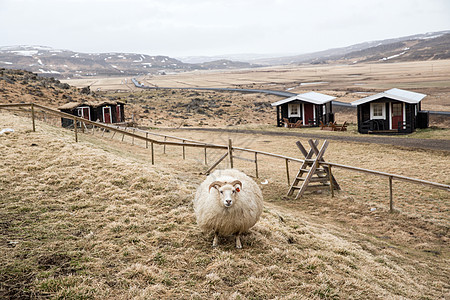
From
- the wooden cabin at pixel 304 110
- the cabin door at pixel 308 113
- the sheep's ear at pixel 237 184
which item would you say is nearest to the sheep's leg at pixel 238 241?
the sheep's ear at pixel 237 184

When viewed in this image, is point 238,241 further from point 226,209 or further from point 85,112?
point 85,112

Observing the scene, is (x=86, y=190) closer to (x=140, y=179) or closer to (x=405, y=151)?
(x=140, y=179)

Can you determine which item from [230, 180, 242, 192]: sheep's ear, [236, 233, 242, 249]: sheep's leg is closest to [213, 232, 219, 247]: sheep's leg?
[236, 233, 242, 249]: sheep's leg

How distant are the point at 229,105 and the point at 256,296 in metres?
59.0

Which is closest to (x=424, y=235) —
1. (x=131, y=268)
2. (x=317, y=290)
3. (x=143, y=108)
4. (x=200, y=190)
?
(x=317, y=290)

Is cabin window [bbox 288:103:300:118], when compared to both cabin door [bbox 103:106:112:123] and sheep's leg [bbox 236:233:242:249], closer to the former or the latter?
cabin door [bbox 103:106:112:123]

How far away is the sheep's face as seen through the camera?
6.49 metres

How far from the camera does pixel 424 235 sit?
9.68 metres

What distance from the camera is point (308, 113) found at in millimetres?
40344

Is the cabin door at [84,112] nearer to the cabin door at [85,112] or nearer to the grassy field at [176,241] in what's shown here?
the cabin door at [85,112]

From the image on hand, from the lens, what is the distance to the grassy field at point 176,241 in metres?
5.78

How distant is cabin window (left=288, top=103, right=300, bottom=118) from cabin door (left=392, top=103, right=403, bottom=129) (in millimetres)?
10500

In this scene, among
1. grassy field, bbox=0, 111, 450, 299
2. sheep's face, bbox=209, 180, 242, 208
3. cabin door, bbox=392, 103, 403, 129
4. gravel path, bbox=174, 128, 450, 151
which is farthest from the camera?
cabin door, bbox=392, 103, 403, 129

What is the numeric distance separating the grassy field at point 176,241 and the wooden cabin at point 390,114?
65.4ft
